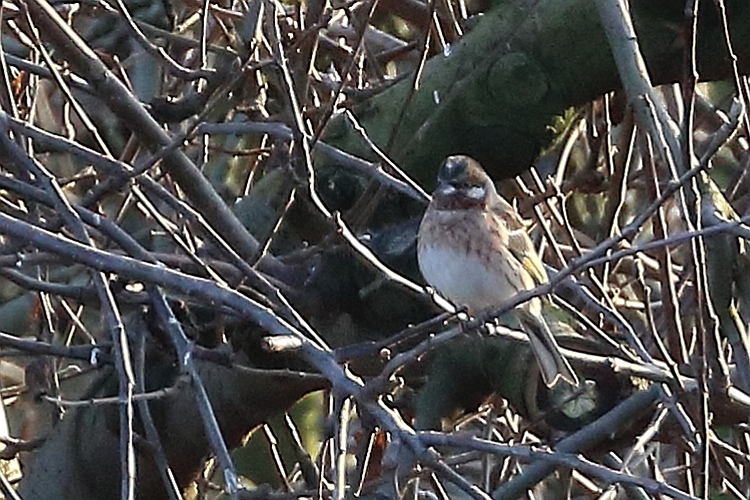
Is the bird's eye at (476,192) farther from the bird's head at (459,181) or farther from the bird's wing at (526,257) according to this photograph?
the bird's wing at (526,257)

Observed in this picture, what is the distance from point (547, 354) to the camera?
3.20 m

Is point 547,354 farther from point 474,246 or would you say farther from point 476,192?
point 474,246

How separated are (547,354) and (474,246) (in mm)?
715

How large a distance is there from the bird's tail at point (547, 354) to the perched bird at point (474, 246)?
0.10m

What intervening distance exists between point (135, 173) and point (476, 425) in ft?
8.53

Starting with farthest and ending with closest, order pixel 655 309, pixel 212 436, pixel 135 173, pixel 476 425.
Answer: pixel 476 425 < pixel 655 309 < pixel 135 173 < pixel 212 436

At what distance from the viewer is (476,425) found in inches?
209

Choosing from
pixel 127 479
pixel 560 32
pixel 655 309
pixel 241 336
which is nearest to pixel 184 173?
pixel 241 336

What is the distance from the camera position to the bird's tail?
312 cm

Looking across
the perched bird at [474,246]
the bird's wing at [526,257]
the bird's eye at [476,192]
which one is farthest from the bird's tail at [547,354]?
the bird's wing at [526,257]

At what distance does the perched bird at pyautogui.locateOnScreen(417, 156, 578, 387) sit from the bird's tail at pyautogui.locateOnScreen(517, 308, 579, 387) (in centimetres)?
10

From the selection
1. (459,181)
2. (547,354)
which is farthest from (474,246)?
(547,354)

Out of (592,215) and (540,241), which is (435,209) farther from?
(592,215)

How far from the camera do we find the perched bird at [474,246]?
3584 mm
